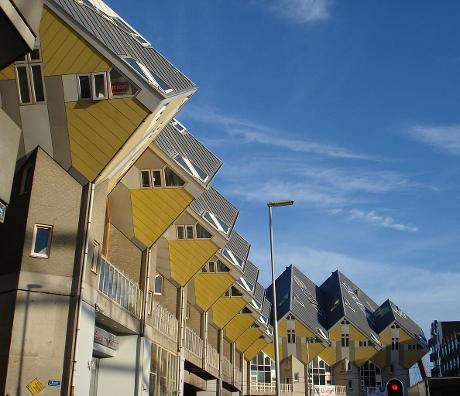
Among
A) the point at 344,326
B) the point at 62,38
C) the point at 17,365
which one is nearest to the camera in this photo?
the point at 17,365

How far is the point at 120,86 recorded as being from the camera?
61.8 feet

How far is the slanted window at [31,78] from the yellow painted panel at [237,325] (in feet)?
112

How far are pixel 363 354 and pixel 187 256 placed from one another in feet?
178

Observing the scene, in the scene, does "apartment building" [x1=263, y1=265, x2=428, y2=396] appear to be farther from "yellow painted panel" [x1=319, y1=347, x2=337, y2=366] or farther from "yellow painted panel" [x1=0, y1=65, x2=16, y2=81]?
"yellow painted panel" [x1=0, y1=65, x2=16, y2=81]

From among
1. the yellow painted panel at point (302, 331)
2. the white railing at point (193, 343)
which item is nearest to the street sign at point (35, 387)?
the white railing at point (193, 343)

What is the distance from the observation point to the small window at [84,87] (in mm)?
18547

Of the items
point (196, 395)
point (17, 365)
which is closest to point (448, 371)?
point (196, 395)

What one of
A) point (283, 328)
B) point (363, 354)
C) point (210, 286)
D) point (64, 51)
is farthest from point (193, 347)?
point (363, 354)

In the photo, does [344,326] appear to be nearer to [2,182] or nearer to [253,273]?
[253,273]

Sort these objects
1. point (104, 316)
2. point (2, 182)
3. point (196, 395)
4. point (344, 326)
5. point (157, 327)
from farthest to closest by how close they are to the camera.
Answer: point (344, 326) → point (196, 395) → point (157, 327) → point (104, 316) → point (2, 182)

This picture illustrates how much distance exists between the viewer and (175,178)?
24906 mm

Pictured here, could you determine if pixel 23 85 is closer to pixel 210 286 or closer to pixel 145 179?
pixel 145 179

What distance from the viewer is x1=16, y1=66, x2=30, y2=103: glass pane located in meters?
18.3

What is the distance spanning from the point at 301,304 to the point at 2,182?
235 feet
